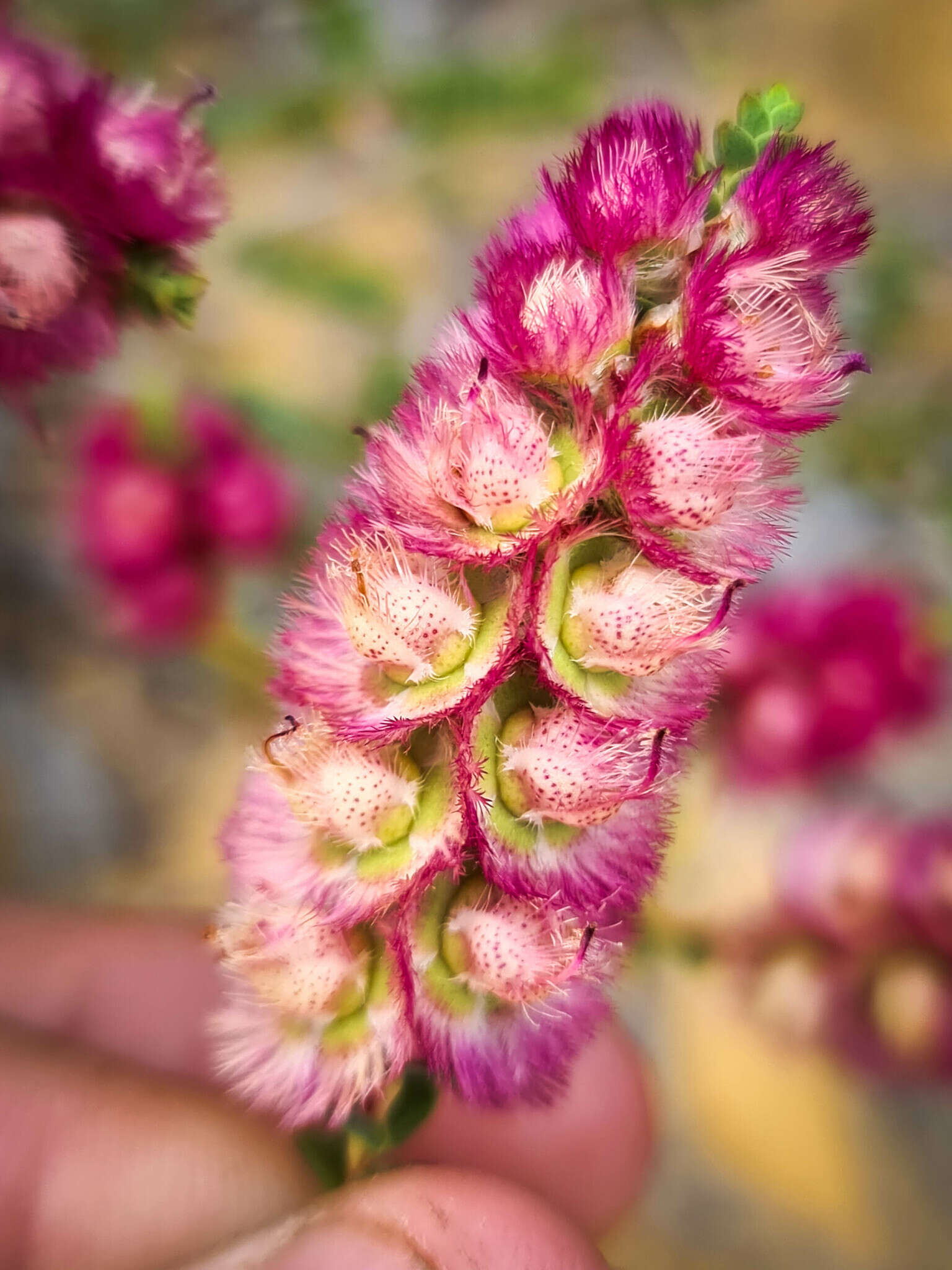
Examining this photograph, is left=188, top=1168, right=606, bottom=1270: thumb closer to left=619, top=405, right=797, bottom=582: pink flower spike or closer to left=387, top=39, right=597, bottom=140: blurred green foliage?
left=619, top=405, right=797, bottom=582: pink flower spike

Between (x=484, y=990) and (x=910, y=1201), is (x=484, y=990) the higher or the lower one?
Answer: the higher one

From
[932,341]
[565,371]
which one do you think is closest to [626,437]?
[565,371]

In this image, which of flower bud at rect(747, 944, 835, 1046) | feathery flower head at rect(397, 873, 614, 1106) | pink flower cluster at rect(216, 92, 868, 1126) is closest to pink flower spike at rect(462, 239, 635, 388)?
pink flower cluster at rect(216, 92, 868, 1126)

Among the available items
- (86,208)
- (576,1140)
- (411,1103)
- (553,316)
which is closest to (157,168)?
(86,208)

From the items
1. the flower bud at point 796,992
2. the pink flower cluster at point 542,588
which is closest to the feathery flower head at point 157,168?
the pink flower cluster at point 542,588

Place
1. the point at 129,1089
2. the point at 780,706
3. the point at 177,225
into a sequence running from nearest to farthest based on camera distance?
the point at 177,225 → the point at 129,1089 → the point at 780,706

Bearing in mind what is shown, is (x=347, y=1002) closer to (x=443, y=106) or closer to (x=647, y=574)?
(x=647, y=574)
